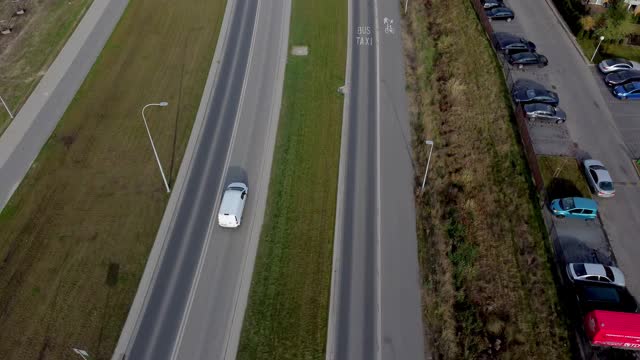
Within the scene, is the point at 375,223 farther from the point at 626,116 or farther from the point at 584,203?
the point at 626,116

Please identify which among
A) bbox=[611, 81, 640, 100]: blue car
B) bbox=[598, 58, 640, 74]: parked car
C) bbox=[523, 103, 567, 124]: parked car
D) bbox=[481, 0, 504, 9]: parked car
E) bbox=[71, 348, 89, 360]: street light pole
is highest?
bbox=[481, 0, 504, 9]: parked car

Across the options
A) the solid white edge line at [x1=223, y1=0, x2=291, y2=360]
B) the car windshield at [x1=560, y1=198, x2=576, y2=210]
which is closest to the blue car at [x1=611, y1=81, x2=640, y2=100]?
the car windshield at [x1=560, y1=198, x2=576, y2=210]

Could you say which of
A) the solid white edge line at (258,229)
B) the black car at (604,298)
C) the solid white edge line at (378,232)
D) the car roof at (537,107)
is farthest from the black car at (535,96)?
the solid white edge line at (258,229)

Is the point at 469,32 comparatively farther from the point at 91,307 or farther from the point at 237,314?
the point at 91,307

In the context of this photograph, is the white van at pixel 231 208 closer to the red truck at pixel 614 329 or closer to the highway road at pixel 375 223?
the highway road at pixel 375 223

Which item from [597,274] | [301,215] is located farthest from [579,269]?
[301,215]

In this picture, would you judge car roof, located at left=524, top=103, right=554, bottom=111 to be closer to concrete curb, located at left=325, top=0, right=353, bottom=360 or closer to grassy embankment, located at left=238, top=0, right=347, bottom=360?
concrete curb, located at left=325, top=0, right=353, bottom=360
